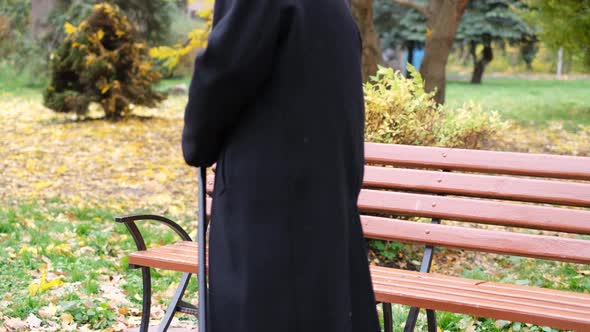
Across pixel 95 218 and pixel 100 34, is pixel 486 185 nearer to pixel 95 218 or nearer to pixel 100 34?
pixel 95 218

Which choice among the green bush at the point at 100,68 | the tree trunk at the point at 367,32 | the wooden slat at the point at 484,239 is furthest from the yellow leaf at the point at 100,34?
the wooden slat at the point at 484,239

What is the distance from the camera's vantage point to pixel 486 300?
3119 mm

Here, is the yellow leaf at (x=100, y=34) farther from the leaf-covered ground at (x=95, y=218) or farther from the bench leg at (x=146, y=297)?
the bench leg at (x=146, y=297)

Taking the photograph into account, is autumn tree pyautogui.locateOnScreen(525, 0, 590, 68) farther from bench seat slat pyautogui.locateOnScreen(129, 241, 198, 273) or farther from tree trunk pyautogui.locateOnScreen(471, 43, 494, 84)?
tree trunk pyautogui.locateOnScreen(471, 43, 494, 84)

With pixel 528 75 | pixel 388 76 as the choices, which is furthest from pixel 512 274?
pixel 528 75

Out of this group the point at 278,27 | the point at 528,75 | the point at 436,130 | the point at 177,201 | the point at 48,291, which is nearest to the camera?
the point at 278,27

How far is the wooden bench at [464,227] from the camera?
3209mm

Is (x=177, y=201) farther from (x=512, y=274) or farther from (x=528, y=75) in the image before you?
(x=528, y=75)

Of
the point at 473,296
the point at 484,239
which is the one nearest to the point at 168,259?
the point at 473,296

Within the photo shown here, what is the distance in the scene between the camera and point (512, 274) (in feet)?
18.0

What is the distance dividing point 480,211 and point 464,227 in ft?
0.33

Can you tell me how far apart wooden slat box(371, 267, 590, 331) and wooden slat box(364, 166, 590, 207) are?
49cm

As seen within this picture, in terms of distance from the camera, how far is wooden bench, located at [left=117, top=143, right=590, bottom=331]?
321 cm

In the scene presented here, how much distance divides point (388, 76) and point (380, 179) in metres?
1.71
